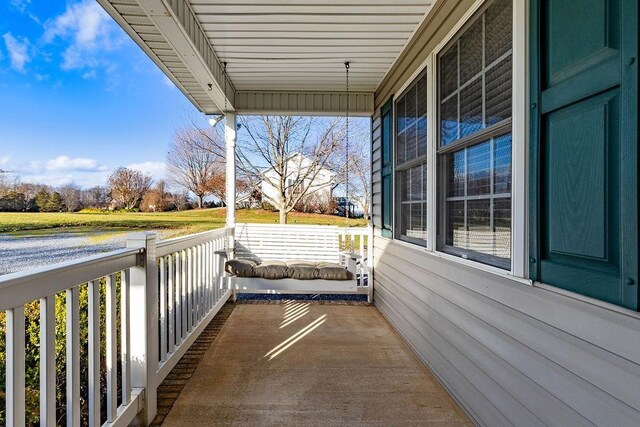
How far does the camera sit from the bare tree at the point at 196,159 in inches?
295

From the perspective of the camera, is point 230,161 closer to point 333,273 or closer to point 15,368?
point 333,273

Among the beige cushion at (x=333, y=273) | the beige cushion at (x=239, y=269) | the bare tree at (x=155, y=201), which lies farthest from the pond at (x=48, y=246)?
the beige cushion at (x=333, y=273)

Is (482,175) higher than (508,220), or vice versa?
(482,175)

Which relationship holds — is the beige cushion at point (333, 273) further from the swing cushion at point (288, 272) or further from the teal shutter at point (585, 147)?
the teal shutter at point (585, 147)

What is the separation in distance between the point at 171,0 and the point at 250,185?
6.30 m

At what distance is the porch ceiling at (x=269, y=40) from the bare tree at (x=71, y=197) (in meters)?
1.34

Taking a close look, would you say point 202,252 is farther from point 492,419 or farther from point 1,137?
point 492,419

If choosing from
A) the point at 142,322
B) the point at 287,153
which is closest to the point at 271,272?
the point at 142,322

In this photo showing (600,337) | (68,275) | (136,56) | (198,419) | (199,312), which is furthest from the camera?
(136,56)

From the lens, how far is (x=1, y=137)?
2303mm

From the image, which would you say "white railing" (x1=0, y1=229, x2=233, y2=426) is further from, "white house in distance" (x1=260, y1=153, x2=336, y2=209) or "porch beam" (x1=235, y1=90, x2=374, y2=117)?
"white house in distance" (x1=260, y1=153, x2=336, y2=209)

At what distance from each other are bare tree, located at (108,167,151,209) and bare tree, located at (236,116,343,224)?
412cm

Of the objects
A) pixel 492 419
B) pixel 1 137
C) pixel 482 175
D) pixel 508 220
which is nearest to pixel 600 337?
pixel 508 220

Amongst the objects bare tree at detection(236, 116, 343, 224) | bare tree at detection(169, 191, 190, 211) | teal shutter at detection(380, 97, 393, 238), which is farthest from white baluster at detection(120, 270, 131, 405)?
bare tree at detection(236, 116, 343, 224)
